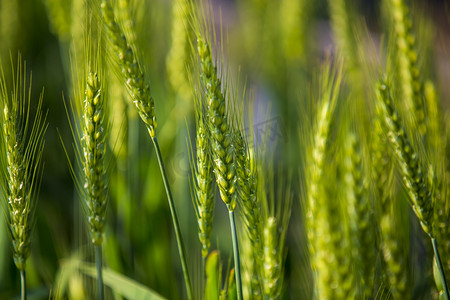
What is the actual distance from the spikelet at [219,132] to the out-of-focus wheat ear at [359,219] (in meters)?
0.19

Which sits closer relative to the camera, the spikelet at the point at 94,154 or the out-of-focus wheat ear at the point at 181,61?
the spikelet at the point at 94,154

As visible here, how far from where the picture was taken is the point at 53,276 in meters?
0.79

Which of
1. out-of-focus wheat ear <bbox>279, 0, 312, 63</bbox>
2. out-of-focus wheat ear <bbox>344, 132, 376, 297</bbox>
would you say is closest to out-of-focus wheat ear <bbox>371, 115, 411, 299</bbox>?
out-of-focus wheat ear <bbox>344, 132, 376, 297</bbox>

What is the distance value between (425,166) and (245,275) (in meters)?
0.29

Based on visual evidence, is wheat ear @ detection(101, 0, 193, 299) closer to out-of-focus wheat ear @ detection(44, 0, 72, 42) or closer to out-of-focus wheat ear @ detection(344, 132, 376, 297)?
out-of-focus wheat ear @ detection(344, 132, 376, 297)

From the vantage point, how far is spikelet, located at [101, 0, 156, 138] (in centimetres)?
43

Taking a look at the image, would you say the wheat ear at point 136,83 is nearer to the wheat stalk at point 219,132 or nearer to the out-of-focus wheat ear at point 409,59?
the wheat stalk at point 219,132

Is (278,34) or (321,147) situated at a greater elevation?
(278,34)

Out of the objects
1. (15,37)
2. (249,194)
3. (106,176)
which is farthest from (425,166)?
(15,37)

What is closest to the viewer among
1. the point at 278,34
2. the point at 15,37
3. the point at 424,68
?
the point at 424,68

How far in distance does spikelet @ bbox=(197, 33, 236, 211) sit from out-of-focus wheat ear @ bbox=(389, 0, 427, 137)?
1.10 feet

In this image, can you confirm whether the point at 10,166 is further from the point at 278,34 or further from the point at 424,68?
the point at 278,34

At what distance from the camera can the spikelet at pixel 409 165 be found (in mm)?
458

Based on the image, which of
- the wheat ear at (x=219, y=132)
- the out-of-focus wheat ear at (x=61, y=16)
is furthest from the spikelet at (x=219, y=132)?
the out-of-focus wheat ear at (x=61, y=16)
